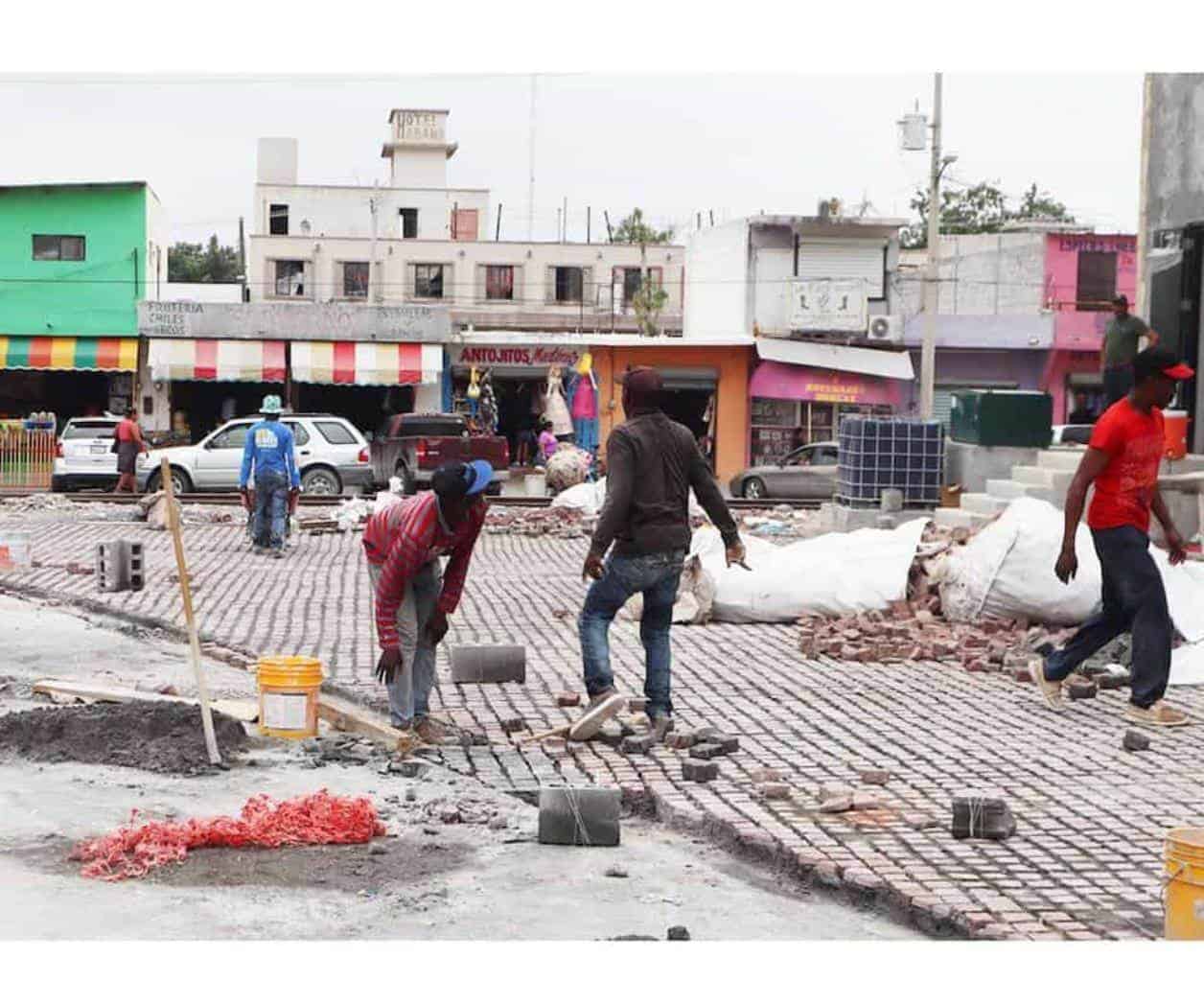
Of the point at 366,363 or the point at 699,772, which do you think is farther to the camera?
the point at 366,363

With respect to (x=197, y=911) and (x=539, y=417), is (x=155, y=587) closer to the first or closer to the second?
(x=197, y=911)

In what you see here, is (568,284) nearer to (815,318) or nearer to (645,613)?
(815,318)

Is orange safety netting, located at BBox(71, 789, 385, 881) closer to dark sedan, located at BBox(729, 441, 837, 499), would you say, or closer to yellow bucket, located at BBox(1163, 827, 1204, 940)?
yellow bucket, located at BBox(1163, 827, 1204, 940)

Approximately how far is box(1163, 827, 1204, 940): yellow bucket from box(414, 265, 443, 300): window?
5340 cm

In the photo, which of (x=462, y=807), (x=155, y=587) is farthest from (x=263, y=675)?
(x=155, y=587)

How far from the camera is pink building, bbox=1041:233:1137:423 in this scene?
4322cm

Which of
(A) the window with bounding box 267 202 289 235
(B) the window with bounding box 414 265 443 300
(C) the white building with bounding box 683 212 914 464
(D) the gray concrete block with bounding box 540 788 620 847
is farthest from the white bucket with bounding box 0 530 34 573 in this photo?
(A) the window with bounding box 267 202 289 235

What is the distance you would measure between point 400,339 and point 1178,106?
25.3m

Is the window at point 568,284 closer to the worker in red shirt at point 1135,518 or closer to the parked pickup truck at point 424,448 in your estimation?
the parked pickup truck at point 424,448

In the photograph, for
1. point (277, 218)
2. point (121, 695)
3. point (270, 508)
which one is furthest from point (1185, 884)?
point (277, 218)

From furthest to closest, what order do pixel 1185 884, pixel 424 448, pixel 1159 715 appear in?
pixel 424 448 < pixel 1159 715 < pixel 1185 884

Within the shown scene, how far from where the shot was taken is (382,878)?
239 inches

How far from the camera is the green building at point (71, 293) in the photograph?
39219mm

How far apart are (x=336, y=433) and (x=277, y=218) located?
33.9 meters
